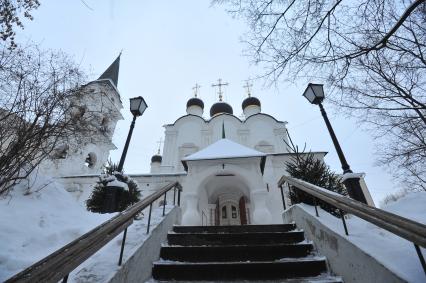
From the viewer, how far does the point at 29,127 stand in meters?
4.88

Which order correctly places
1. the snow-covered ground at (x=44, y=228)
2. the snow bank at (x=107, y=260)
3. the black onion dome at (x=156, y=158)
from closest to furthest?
the snow bank at (x=107, y=260), the snow-covered ground at (x=44, y=228), the black onion dome at (x=156, y=158)

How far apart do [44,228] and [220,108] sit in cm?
2794

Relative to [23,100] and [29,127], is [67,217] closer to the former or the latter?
[29,127]

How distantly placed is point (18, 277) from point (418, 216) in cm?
505

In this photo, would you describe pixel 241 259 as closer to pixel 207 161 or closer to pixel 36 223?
pixel 36 223

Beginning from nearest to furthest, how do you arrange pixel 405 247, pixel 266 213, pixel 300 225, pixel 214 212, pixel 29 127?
pixel 405 247 < pixel 29 127 < pixel 300 225 < pixel 266 213 < pixel 214 212

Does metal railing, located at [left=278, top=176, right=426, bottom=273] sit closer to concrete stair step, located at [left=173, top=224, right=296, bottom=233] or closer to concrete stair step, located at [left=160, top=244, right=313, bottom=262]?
concrete stair step, located at [left=160, top=244, right=313, bottom=262]

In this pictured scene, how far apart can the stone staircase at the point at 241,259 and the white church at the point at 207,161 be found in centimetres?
458

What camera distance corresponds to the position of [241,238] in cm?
511

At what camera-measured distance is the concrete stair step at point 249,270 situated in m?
3.93

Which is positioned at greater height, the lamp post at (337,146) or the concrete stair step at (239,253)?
the lamp post at (337,146)

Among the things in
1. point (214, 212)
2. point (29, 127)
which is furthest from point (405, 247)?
point (214, 212)

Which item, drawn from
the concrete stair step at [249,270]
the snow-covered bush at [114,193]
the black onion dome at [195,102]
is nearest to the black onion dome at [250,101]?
the black onion dome at [195,102]

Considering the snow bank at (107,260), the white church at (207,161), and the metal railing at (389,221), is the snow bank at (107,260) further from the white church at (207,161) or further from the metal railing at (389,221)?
the white church at (207,161)
